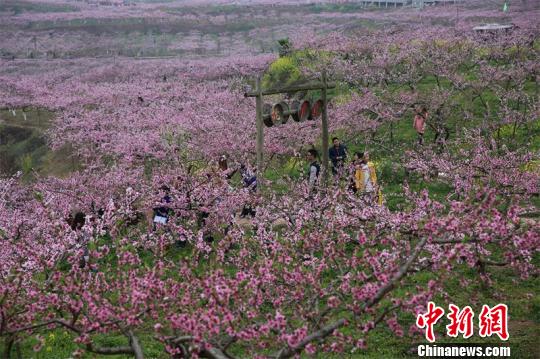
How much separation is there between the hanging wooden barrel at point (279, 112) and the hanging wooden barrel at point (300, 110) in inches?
10.6

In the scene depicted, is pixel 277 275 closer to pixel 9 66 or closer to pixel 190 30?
pixel 9 66

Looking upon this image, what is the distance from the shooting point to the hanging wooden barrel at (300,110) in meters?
14.4

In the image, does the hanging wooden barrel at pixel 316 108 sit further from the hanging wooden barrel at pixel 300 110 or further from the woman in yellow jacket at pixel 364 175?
the woman in yellow jacket at pixel 364 175

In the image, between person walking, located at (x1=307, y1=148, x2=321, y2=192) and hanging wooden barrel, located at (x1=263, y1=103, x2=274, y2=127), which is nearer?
person walking, located at (x1=307, y1=148, x2=321, y2=192)

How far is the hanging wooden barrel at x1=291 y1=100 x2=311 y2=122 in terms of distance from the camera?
47.2 ft

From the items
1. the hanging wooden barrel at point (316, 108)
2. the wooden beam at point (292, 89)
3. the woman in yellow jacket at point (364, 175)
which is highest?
the wooden beam at point (292, 89)

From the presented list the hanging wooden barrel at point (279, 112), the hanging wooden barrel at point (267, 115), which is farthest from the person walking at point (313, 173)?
the hanging wooden barrel at point (267, 115)

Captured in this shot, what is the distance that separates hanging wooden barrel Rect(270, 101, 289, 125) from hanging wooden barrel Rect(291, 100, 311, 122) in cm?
27

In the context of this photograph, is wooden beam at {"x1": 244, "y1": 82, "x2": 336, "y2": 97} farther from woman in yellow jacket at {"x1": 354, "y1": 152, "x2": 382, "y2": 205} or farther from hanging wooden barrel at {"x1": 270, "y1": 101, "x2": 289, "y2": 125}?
woman in yellow jacket at {"x1": 354, "y1": 152, "x2": 382, "y2": 205}

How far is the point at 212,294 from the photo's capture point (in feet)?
19.1

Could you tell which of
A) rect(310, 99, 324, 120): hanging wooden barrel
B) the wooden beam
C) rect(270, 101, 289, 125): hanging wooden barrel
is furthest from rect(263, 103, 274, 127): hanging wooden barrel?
rect(310, 99, 324, 120): hanging wooden barrel

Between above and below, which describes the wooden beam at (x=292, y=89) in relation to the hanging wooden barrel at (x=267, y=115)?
above

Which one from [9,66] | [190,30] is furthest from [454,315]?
[190,30]

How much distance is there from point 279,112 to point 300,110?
82 cm
